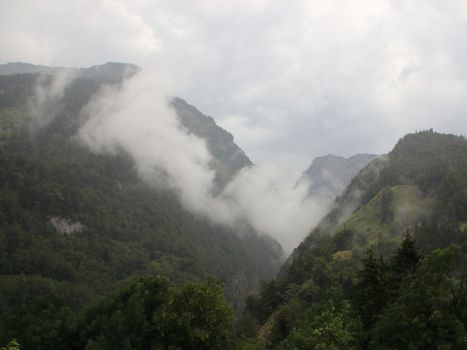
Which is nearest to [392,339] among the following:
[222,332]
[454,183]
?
[222,332]

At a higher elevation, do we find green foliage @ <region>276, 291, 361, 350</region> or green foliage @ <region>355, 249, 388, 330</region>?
green foliage @ <region>355, 249, 388, 330</region>

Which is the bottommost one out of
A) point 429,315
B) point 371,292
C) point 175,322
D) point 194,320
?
point 175,322

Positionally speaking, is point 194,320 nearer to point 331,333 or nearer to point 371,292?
point 331,333

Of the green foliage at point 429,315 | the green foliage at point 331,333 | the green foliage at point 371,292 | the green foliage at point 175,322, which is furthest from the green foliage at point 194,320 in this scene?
the green foliage at point 429,315

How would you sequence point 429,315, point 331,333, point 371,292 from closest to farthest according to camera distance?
point 429,315 < point 331,333 < point 371,292

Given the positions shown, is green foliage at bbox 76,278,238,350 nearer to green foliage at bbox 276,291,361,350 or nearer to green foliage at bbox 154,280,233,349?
green foliage at bbox 154,280,233,349

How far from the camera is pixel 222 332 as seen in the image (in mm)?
47531

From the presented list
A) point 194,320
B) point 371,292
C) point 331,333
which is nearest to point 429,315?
point 331,333

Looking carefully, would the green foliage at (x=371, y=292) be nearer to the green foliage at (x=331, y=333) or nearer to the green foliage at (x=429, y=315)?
the green foliage at (x=331, y=333)

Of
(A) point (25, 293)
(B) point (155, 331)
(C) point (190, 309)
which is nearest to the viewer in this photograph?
(C) point (190, 309)

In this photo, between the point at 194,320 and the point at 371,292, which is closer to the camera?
the point at 194,320

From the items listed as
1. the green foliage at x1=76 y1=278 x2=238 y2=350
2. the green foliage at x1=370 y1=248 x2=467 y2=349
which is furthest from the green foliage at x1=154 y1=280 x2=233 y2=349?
the green foliage at x1=370 y1=248 x2=467 y2=349

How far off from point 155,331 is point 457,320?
1199 inches

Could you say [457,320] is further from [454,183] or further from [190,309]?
[454,183]
